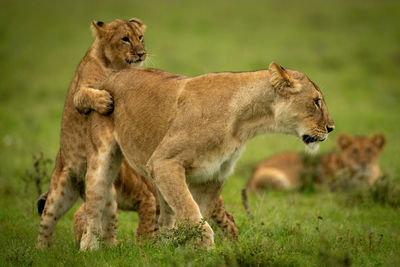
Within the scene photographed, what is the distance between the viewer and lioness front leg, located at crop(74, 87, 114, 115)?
16.7 feet

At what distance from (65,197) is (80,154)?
1.30 ft

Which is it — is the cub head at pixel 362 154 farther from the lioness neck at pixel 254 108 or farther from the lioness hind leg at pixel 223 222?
the lioness neck at pixel 254 108

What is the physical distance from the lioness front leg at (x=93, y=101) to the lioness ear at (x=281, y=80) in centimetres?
138

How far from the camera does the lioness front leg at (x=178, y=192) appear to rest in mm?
4344

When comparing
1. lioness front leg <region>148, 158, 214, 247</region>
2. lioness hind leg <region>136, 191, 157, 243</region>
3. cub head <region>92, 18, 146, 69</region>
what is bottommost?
lioness hind leg <region>136, 191, 157, 243</region>

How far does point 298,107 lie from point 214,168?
746 millimetres

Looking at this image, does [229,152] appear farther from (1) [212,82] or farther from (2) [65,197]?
(2) [65,197]

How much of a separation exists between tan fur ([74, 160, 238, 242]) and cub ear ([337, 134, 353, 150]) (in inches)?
173

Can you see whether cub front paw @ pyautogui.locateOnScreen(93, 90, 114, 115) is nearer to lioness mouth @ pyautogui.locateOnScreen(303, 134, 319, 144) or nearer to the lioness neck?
the lioness neck

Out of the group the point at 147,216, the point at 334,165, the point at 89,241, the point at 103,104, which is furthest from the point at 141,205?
the point at 334,165

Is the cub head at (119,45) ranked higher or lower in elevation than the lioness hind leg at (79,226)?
higher

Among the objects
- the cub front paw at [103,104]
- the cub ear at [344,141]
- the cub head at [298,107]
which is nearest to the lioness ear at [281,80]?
the cub head at [298,107]

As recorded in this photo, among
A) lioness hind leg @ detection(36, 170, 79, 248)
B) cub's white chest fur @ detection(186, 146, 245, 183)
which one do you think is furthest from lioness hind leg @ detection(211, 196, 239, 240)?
lioness hind leg @ detection(36, 170, 79, 248)

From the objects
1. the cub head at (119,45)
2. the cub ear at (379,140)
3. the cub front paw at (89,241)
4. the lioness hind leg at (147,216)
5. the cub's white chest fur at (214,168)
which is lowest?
the cub front paw at (89,241)
